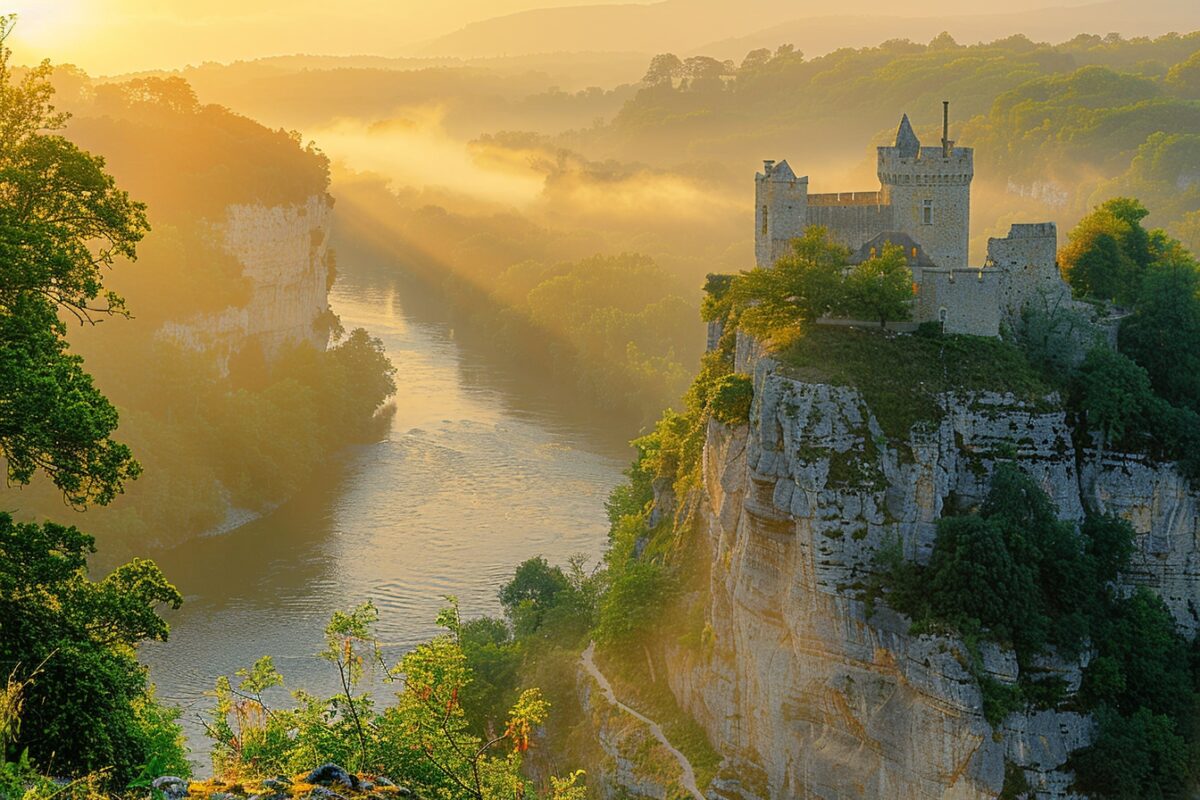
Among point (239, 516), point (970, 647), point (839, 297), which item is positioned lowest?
point (239, 516)

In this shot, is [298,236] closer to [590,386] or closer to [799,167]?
[590,386]

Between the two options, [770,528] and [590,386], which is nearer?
[770,528]

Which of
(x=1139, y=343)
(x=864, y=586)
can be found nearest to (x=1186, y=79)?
(x=1139, y=343)

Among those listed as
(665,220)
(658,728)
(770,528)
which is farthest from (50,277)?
(665,220)

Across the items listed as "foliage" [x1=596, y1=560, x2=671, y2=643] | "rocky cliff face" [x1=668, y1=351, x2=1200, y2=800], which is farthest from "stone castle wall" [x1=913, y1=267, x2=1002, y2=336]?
"foliage" [x1=596, y1=560, x2=671, y2=643]

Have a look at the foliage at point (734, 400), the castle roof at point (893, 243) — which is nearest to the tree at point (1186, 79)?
the castle roof at point (893, 243)

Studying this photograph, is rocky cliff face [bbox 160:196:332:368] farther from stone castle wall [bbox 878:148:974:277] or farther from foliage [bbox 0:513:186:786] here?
foliage [bbox 0:513:186:786]
